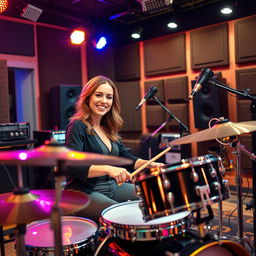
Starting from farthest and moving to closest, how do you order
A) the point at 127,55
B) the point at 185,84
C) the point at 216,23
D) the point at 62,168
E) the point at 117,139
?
the point at 127,55, the point at 185,84, the point at 216,23, the point at 117,139, the point at 62,168

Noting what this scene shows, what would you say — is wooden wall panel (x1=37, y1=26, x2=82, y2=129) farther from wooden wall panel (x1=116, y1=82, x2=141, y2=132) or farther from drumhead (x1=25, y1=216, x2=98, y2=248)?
drumhead (x1=25, y1=216, x2=98, y2=248)

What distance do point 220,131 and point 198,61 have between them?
291 cm

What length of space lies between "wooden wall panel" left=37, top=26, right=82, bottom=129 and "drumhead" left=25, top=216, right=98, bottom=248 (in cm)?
322

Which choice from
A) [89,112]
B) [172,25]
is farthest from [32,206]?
[172,25]

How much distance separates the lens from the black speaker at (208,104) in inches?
148

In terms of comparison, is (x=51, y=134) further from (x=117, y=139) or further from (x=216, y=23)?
(x=216, y=23)

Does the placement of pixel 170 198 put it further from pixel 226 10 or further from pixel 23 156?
pixel 226 10

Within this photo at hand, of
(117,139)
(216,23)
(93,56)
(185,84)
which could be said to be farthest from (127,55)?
(117,139)

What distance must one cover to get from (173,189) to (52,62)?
3861 millimetres

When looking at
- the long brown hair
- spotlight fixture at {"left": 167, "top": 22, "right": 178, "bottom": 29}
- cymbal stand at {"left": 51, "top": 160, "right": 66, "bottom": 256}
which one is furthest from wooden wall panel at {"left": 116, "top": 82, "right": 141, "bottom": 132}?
cymbal stand at {"left": 51, "top": 160, "right": 66, "bottom": 256}

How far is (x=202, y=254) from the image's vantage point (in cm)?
133

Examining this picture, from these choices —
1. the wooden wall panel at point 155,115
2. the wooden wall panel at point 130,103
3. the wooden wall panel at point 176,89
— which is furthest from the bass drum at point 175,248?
the wooden wall panel at point 130,103

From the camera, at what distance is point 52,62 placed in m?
4.70

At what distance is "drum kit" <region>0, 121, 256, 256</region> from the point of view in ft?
3.72
